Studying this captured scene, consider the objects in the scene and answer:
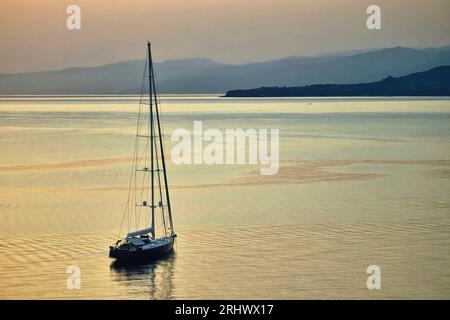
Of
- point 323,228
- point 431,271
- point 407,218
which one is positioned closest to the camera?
point 431,271

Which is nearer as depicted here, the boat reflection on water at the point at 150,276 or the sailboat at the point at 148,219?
the boat reflection on water at the point at 150,276

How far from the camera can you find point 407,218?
30078 millimetres

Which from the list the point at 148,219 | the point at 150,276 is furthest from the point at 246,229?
the point at 150,276

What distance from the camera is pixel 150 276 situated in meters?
21.9

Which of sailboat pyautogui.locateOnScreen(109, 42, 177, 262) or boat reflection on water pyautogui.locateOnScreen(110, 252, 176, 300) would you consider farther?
sailboat pyautogui.locateOnScreen(109, 42, 177, 262)

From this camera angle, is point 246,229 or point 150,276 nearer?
point 150,276

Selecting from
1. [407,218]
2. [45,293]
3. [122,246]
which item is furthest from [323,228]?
[45,293]

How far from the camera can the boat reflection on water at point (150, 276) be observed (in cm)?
2069

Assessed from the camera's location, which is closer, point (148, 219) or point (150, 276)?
point (150, 276)

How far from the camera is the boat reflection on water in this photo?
814 inches

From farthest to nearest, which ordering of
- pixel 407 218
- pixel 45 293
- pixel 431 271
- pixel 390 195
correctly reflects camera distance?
pixel 390 195 → pixel 407 218 → pixel 431 271 → pixel 45 293

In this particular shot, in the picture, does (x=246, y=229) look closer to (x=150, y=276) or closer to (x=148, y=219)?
(x=148, y=219)
